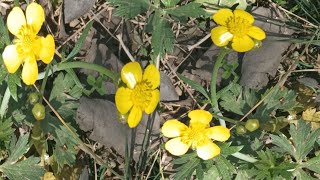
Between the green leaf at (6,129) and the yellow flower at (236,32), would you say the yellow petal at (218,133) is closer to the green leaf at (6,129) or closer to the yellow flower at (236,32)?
the yellow flower at (236,32)

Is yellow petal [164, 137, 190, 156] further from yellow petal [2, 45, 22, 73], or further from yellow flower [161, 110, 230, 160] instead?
yellow petal [2, 45, 22, 73]

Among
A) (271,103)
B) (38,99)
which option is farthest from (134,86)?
(271,103)

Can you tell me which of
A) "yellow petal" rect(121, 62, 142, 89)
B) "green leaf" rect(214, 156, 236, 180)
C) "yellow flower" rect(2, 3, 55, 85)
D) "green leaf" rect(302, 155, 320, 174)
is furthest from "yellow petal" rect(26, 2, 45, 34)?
"green leaf" rect(302, 155, 320, 174)

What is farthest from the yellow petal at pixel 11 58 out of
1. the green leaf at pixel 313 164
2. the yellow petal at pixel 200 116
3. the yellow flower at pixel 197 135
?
the green leaf at pixel 313 164

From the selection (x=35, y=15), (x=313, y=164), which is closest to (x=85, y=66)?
(x=35, y=15)

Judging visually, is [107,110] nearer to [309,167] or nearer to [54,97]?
[54,97]
